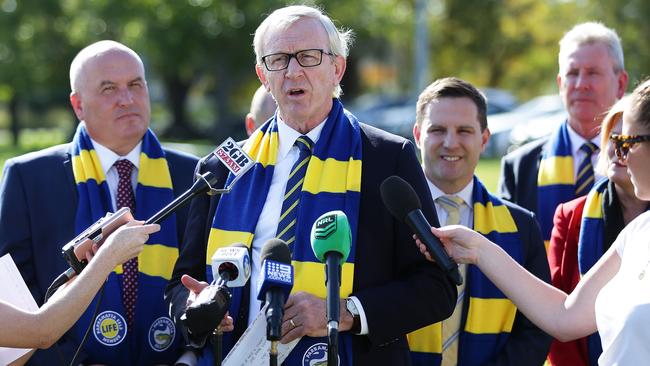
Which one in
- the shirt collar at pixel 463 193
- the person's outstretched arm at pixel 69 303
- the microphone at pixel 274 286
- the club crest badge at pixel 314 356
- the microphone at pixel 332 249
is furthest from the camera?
the shirt collar at pixel 463 193

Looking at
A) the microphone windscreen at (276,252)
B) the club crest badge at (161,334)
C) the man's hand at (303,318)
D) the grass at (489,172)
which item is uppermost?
the microphone windscreen at (276,252)

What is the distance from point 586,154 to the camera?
254 inches

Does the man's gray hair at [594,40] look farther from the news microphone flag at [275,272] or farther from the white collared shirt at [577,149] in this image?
the news microphone flag at [275,272]

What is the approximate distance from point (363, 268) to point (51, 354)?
1878mm

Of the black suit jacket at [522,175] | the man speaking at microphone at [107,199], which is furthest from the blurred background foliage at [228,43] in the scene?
the man speaking at microphone at [107,199]

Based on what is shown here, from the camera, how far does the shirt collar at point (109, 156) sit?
5.68 metres

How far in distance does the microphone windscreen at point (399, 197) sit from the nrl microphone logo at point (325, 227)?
1.49ft

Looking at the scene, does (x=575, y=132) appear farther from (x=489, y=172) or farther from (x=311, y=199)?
(x=489, y=172)

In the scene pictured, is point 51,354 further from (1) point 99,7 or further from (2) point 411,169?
(1) point 99,7

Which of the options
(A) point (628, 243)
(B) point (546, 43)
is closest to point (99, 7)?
(B) point (546, 43)

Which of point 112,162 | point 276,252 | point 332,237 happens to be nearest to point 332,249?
point 332,237

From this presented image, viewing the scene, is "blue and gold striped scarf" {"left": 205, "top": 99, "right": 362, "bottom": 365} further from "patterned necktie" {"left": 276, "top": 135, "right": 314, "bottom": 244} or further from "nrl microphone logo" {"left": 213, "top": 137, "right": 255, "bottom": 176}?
"nrl microphone logo" {"left": 213, "top": 137, "right": 255, "bottom": 176}

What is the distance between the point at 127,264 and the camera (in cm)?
545

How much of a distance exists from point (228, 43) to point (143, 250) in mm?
29041
